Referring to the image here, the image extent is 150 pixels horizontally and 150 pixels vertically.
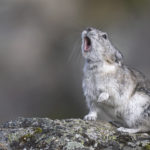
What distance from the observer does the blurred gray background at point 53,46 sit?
867 inches

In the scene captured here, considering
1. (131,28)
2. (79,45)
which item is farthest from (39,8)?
(79,45)

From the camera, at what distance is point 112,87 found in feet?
38.4

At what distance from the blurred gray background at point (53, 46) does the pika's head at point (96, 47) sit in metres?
7.50

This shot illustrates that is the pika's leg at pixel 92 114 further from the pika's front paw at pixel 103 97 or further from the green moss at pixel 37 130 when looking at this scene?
the green moss at pixel 37 130

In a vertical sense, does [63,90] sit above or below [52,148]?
above

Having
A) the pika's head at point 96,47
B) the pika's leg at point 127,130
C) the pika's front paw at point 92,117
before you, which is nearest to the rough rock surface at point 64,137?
the pika's leg at point 127,130

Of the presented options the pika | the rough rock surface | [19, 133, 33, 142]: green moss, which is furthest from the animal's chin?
[19, 133, 33, 142]: green moss

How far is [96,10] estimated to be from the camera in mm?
28234

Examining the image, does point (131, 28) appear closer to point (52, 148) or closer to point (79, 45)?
point (79, 45)

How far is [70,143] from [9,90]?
13282 millimetres

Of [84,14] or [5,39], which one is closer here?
[5,39]

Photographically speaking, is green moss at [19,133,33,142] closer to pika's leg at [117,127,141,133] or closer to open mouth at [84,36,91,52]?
pika's leg at [117,127,141,133]

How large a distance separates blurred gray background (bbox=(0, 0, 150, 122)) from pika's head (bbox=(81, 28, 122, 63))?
7502 mm

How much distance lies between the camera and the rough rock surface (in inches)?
383
